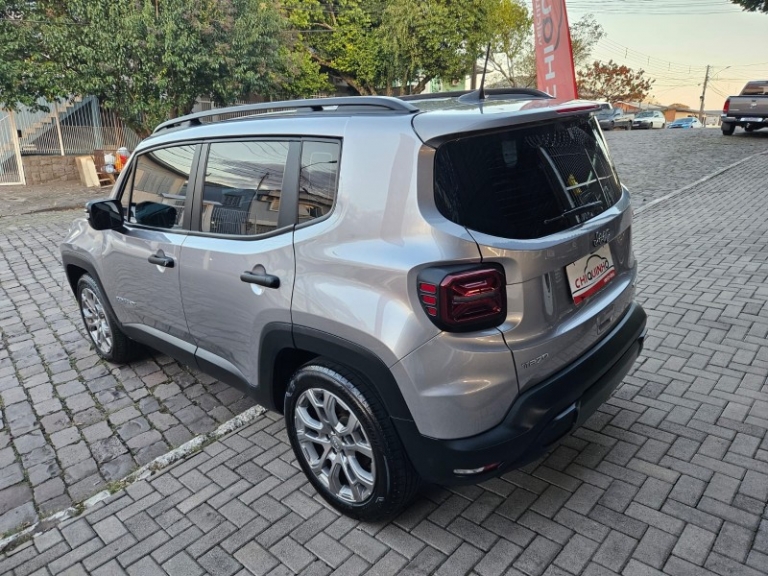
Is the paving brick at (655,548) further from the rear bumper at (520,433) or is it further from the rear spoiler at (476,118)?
the rear spoiler at (476,118)

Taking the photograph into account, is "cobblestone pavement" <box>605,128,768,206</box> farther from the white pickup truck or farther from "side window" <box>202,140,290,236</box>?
"side window" <box>202,140,290,236</box>

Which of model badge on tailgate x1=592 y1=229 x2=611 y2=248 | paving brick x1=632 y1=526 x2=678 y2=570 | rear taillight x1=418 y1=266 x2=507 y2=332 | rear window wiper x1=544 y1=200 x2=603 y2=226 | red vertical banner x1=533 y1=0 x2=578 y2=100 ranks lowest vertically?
paving brick x1=632 y1=526 x2=678 y2=570

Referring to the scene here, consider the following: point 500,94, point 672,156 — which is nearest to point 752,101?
point 672,156

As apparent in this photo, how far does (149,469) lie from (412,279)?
79.4 inches

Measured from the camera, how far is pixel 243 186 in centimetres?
295

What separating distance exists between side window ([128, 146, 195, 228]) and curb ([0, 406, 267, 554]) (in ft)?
4.13

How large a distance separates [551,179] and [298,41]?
2353 centimetres

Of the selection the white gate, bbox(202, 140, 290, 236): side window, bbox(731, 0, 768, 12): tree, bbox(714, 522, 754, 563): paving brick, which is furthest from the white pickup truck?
the white gate

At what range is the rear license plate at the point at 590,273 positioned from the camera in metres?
2.42

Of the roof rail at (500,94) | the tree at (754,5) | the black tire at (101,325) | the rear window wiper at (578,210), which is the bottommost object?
the black tire at (101,325)

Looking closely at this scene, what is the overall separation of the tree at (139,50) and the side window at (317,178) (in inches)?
522

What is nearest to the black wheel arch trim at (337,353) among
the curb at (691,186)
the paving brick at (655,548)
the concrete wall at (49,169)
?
the paving brick at (655,548)

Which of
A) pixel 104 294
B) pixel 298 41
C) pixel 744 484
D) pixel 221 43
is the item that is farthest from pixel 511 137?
pixel 298 41

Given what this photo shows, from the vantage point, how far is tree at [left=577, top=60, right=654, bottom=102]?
4875 cm
